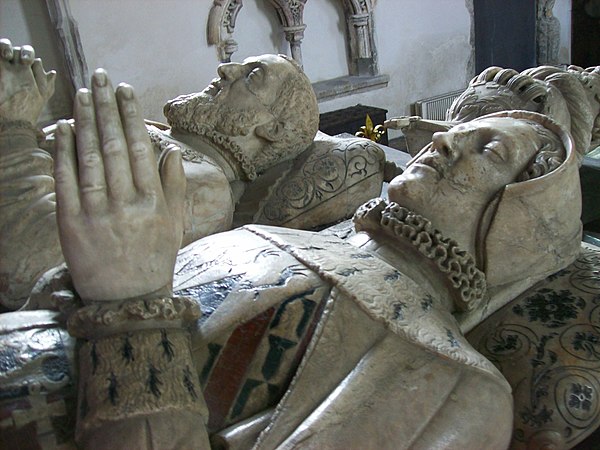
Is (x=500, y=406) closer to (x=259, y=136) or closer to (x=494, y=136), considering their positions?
(x=494, y=136)

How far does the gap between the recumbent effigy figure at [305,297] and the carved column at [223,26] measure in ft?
16.9

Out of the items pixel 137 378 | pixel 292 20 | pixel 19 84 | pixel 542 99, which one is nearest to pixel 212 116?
pixel 19 84

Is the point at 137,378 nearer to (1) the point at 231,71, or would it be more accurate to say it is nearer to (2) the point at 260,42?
(1) the point at 231,71

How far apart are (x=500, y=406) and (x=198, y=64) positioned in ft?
18.8

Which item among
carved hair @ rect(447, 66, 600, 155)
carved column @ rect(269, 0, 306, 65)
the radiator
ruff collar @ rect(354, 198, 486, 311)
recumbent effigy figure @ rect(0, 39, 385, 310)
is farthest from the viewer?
the radiator

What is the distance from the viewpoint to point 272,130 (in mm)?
2828

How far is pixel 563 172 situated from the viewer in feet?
6.00

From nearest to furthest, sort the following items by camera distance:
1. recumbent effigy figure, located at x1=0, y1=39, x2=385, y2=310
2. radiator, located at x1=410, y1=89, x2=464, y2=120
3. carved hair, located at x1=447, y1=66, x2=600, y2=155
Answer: recumbent effigy figure, located at x1=0, y1=39, x2=385, y2=310
carved hair, located at x1=447, y1=66, x2=600, y2=155
radiator, located at x1=410, y1=89, x2=464, y2=120

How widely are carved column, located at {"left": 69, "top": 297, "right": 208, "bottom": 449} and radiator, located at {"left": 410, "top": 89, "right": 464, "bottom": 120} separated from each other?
24.3ft

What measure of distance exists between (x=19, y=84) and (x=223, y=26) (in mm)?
4596

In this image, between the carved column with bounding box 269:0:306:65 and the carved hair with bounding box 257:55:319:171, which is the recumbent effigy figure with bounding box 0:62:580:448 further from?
the carved column with bounding box 269:0:306:65

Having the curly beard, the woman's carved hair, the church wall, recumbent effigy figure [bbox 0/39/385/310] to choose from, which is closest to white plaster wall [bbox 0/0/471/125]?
the church wall

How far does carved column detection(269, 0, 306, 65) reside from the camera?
23.2 feet

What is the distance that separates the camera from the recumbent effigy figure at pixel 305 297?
4.45 feet
